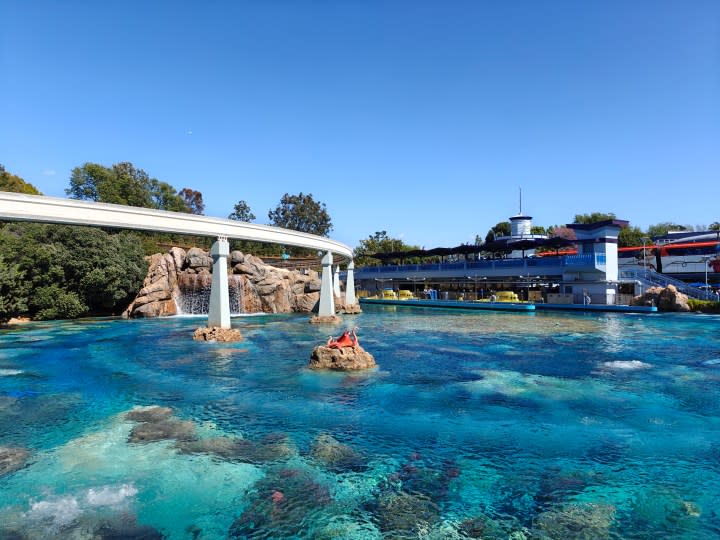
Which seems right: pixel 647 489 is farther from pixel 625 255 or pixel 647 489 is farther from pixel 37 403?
pixel 625 255

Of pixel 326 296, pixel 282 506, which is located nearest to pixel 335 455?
pixel 282 506

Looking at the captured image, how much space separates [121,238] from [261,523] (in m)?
50.4

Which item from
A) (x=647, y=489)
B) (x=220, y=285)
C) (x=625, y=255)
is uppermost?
(x=625, y=255)

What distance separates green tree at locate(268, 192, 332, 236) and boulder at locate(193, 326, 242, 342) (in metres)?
85.0

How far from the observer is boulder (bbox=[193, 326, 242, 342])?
30391 millimetres

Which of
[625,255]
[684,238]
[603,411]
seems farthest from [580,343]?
[684,238]

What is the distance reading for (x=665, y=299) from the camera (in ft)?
155

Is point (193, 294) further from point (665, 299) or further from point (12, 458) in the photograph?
point (665, 299)

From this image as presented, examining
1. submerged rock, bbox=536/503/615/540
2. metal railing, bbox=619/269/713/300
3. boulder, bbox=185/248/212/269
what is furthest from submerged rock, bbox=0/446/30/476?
metal railing, bbox=619/269/713/300

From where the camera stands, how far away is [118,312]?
1980 inches

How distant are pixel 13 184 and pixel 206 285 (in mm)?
40630

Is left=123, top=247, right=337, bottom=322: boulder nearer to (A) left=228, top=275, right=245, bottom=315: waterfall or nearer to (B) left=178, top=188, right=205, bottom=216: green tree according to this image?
(A) left=228, top=275, right=245, bottom=315: waterfall

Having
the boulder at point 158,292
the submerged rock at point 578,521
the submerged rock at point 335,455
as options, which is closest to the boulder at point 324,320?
the boulder at point 158,292

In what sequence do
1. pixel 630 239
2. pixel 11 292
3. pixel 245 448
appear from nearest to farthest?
pixel 245 448 → pixel 11 292 → pixel 630 239
